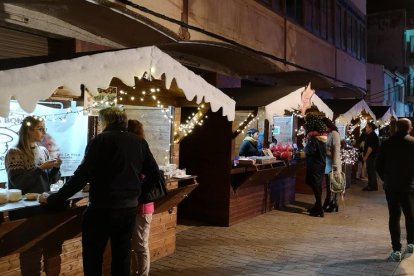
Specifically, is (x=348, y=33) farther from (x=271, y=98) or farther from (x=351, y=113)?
(x=271, y=98)

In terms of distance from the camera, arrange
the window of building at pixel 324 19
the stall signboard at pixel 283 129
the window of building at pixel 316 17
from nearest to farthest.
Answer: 1. the stall signboard at pixel 283 129
2. the window of building at pixel 316 17
3. the window of building at pixel 324 19

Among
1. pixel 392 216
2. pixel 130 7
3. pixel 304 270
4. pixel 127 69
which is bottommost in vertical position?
pixel 304 270

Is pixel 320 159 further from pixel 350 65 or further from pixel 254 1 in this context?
pixel 350 65

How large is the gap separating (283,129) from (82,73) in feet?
30.7

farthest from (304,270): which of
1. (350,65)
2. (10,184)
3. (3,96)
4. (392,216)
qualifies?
(350,65)

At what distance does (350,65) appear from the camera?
20.1m

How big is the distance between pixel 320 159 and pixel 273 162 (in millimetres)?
1235

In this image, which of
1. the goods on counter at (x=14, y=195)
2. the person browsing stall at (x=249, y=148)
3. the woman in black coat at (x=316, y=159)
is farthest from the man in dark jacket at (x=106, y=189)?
the woman in black coat at (x=316, y=159)

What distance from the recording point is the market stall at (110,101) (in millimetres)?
4098

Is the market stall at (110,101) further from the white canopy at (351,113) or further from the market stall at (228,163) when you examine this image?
the white canopy at (351,113)

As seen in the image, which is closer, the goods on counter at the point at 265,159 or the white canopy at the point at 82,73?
the white canopy at the point at 82,73

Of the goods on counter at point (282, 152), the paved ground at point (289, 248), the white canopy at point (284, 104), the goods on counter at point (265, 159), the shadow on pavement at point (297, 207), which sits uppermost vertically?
the white canopy at point (284, 104)

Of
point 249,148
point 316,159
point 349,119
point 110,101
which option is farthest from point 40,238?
point 349,119

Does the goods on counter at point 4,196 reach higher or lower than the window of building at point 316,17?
lower
